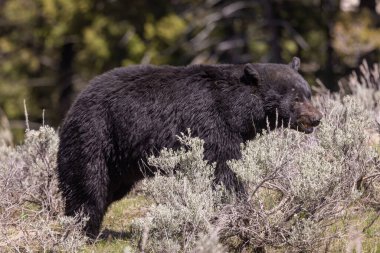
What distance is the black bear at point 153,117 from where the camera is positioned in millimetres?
6617

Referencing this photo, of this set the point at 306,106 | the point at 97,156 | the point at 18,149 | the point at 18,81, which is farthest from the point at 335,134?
the point at 18,81

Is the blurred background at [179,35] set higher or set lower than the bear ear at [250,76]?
lower

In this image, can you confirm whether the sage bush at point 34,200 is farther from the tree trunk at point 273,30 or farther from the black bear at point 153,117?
the tree trunk at point 273,30

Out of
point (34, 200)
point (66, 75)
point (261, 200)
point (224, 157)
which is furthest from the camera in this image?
point (66, 75)

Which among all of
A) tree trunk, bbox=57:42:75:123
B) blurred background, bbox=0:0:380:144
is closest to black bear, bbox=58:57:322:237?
blurred background, bbox=0:0:380:144

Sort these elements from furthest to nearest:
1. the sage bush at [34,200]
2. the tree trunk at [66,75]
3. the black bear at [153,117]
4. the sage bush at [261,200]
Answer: the tree trunk at [66,75], the black bear at [153,117], the sage bush at [34,200], the sage bush at [261,200]

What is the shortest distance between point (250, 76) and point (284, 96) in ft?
1.16

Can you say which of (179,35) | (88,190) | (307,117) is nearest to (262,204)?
(307,117)

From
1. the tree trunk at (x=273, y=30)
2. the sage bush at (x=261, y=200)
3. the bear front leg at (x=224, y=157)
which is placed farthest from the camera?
the tree trunk at (x=273, y=30)

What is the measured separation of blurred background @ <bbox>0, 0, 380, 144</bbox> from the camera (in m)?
20.3

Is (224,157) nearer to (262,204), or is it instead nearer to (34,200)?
(262,204)

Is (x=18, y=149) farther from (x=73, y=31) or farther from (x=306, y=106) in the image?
(x=73, y=31)

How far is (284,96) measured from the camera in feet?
22.1

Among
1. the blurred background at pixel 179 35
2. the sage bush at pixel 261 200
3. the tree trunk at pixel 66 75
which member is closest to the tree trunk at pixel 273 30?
the blurred background at pixel 179 35
